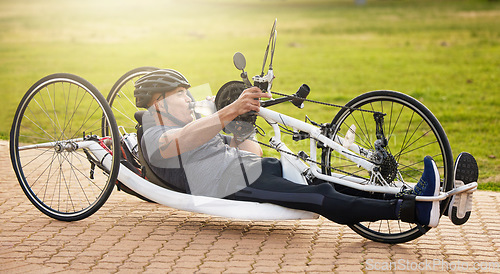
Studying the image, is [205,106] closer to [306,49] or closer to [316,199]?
[316,199]

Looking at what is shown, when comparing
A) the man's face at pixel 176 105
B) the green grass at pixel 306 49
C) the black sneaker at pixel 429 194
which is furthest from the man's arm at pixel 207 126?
the green grass at pixel 306 49

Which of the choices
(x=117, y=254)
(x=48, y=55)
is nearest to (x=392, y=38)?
(x=48, y=55)

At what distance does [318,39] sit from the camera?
1058 inches

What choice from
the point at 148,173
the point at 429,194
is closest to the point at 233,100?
the point at 148,173

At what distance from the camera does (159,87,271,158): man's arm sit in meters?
4.88

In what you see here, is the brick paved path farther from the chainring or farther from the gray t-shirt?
the chainring

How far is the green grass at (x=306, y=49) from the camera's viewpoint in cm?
1341

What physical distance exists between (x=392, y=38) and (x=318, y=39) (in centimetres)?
293

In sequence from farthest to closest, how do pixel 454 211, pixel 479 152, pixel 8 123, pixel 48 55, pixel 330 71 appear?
pixel 48 55, pixel 330 71, pixel 8 123, pixel 479 152, pixel 454 211

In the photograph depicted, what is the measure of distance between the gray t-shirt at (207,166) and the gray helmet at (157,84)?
0.28m

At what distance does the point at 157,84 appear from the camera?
5270mm

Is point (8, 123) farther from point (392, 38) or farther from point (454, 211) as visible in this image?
point (392, 38)

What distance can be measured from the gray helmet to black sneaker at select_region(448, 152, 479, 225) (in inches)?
86.5

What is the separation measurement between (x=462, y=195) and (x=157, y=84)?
245 centimetres
